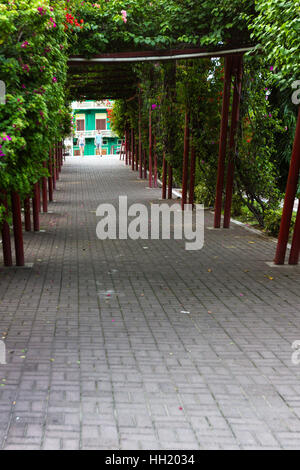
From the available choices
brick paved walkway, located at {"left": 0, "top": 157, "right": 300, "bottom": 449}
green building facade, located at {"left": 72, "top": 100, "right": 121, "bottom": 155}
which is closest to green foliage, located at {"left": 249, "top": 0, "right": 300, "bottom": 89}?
brick paved walkway, located at {"left": 0, "top": 157, "right": 300, "bottom": 449}

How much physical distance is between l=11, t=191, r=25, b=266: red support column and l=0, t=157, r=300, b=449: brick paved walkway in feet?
0.92

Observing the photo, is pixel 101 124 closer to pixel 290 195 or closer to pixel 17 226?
pixel 17 226

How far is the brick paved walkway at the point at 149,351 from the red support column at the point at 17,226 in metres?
0.28

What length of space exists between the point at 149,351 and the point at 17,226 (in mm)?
3914

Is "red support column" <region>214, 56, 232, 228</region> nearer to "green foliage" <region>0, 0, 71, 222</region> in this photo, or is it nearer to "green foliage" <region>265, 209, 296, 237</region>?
"green foliage" <region>265, 209, 296, 237</region>

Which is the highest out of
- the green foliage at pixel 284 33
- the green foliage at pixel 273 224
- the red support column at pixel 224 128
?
the green foliage at pixel 284 33

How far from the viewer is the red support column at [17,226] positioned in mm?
7785

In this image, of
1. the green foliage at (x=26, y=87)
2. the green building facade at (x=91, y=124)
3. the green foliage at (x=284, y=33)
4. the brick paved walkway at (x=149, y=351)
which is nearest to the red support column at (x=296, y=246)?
the brick paved walkway at (x=149, y=351)

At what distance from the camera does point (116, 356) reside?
4.79 meters

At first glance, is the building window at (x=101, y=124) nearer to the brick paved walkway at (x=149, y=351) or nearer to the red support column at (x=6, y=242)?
the brick paved walkway at (x=149, y=351)

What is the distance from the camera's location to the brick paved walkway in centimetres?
352

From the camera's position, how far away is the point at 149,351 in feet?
16.1

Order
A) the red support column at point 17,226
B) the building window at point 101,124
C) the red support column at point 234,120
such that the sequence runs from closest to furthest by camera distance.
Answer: the red support column at point 17,226 → the red support column at point 234,120 → the building window at point 101,124

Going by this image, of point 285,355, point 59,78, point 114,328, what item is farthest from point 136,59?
point 285,355
